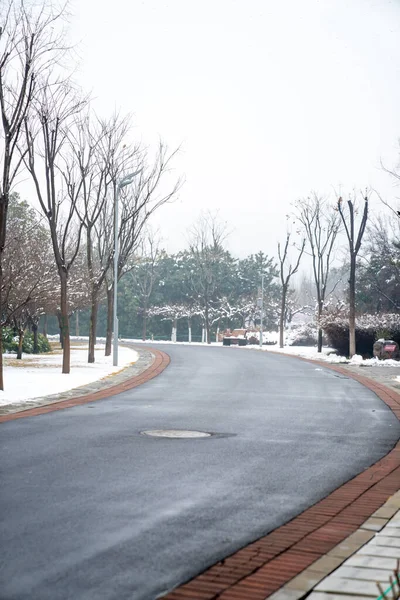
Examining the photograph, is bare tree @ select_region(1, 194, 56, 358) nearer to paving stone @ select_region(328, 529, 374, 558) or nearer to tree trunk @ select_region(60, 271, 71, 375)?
tree trunk @ select_region(60, 271, 71, 375)

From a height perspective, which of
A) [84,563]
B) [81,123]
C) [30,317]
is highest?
[81,123]

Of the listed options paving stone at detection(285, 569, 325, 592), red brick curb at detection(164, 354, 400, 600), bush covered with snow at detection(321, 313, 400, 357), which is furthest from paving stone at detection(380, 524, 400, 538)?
bush covered with snow at detection(321, 313, 400, 357)

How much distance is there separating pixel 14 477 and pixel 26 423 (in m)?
4.46

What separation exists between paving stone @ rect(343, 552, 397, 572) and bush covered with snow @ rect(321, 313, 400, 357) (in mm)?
31315

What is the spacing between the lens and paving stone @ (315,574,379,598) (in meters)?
4.19

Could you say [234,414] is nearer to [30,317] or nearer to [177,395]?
[177,395]

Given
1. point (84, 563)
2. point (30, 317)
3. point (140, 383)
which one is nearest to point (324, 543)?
point (84, 563)

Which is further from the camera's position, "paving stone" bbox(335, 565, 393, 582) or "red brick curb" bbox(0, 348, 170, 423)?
"red brick curb" bbox(0, 348, 170, 423)

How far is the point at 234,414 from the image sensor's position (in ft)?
44.4

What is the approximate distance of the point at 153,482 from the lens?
7438 millimetres

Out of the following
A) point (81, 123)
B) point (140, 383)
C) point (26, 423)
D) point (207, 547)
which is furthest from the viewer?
point (81, 123)

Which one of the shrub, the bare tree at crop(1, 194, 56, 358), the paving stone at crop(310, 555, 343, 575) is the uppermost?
the bare tree at crop(1, 194, 56, 358)

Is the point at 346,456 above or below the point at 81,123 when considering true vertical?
below

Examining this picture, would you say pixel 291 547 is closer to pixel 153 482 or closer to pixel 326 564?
pixel 326 564
